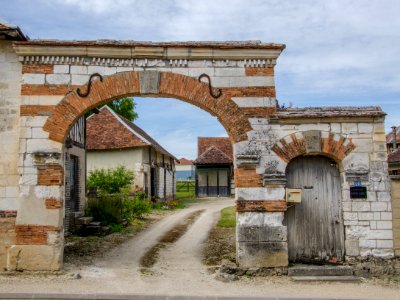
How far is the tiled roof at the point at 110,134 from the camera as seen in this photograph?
2072 cm

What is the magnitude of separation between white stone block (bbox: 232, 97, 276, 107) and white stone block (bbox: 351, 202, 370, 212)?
260 cm

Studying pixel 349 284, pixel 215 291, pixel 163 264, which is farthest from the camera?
pixel 163 264

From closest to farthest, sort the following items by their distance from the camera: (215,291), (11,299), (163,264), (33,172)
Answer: (11,299) < (215,291) < (33,172) < (163,264)

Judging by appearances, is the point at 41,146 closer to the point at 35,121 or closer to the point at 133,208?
the point at 35,121

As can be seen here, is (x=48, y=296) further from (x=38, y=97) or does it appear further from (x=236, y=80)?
(x=236, y=80)

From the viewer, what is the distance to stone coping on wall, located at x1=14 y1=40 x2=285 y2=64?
26.7ft

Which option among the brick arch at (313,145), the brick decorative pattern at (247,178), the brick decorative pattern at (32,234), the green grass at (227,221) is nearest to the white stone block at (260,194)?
the brick decorative pattern at (247,178)

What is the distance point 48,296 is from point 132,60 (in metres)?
4.76

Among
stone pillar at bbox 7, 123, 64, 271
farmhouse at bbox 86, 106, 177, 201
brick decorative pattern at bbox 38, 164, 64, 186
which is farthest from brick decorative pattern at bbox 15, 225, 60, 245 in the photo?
farmhouse at bbox 86, 106, 177, 201

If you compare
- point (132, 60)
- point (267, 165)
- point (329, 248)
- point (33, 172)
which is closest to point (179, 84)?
point (132, 60)

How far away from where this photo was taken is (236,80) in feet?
27.4

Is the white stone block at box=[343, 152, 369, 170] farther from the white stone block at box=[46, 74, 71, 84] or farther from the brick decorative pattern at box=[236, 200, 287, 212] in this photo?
the white stone block at box=[46, 74, 71, 84]

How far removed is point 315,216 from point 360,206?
2.98 feet

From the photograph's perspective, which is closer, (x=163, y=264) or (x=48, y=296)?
(x=48, y=296)
